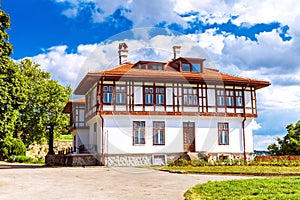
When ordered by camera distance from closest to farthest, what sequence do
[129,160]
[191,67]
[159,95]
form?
[129,160] < [159,95] < [191,67]

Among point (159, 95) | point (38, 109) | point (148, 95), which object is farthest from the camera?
point (38, 109)

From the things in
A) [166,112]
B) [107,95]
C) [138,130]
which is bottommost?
[138,130]

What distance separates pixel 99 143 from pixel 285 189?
16.1 meters

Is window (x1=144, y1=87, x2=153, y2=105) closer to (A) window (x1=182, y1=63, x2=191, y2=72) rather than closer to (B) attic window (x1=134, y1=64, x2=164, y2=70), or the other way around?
(B) attic window (x1=134, y1=64, x2=164, y2=70)

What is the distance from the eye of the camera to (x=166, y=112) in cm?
2523

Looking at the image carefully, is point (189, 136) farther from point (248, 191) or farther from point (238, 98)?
point (248, 191)

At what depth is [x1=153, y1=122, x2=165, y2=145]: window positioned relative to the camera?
81.8ft

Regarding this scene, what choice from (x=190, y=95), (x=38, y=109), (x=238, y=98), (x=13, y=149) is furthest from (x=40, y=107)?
(x=238, y=98)

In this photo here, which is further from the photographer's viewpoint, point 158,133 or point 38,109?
point 38,109

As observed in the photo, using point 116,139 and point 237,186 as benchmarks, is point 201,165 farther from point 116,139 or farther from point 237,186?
point 237,186

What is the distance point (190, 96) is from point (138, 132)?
4.47 meters

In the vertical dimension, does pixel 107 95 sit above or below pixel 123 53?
below

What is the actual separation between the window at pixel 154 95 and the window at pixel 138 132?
1.47 m

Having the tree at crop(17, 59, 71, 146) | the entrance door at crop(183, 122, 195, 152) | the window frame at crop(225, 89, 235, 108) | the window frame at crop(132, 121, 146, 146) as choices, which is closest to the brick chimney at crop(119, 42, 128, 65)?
the window frame at crop(132, 121, 146, 146)
